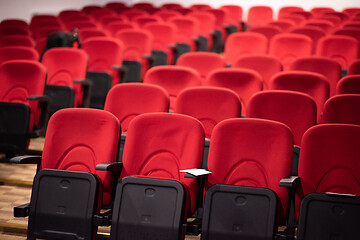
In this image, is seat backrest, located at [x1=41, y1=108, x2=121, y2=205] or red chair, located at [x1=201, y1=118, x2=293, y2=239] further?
seat backrest, located at [x1=41, y1=108, x2=121, y2=205]

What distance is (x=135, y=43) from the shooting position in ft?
10.3

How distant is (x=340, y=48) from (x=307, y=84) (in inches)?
36.5

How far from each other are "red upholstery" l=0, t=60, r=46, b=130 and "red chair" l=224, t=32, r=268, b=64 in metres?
1.21

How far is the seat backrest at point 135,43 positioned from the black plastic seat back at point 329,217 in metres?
2.04

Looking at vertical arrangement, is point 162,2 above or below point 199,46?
above

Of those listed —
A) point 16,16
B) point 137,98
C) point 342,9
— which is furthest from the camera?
point 342,9

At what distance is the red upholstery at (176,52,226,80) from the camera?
2.48m

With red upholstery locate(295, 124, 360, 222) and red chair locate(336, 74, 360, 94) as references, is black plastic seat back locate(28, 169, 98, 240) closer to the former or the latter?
red upholstery locate(295, 124, 360, 222)

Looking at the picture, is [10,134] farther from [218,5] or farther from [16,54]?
[218,5]

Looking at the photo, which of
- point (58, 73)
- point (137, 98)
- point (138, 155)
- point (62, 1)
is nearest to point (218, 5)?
point (62, 1)

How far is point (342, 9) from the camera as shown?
191 inches

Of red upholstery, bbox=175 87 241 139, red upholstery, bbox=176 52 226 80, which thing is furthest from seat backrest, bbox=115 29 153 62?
red upholstery, bbox=175 87 241 139

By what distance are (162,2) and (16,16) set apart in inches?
64.8

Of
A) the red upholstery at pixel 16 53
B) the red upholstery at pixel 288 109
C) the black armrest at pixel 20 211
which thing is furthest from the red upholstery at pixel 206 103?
the red upholstery at pixel 16 53
